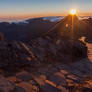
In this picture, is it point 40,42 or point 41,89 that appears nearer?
point 41,89

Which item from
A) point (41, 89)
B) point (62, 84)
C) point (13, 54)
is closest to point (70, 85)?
point (62, 84)

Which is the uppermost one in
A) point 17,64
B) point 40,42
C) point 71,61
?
point 40,42

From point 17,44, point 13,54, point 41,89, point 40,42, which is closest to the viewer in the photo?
point 41,89

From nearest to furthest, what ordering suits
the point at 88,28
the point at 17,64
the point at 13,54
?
the point at 17,64
the point at 13,54
the point at 88,28

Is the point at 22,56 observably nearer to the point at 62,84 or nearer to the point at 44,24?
the point at 62,84

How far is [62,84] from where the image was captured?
181 inches

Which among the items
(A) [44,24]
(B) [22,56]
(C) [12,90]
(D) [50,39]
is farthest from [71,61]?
(A) [44,24]

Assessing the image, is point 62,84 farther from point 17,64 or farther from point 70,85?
point 17,64

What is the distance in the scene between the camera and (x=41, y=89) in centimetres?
412

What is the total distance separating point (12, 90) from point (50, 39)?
5.46 meters

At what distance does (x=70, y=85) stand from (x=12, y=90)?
6.45 feet

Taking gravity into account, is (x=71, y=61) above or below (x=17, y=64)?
below

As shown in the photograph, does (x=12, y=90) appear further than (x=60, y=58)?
No

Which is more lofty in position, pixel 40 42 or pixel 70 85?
pixel 40 42
